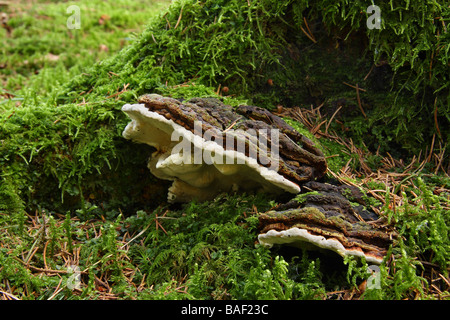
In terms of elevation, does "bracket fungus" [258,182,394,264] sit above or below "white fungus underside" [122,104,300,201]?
below

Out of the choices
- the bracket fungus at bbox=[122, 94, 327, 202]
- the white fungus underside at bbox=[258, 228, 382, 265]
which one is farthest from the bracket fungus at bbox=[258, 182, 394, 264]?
the bracket fungus at bbox=[122, 94, 327, 202]

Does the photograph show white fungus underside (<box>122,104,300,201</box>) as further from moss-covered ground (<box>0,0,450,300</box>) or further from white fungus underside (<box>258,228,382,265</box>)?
white fungus underside (<box>258,228,382,265</box>)

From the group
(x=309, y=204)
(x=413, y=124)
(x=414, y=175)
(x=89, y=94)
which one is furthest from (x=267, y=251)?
(x=89, y=94)

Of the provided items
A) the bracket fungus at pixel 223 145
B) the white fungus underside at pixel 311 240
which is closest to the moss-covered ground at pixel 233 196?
the white fungus underside at pixel 311 240

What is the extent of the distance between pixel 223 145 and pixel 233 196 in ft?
2.00

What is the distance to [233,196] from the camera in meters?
2.88

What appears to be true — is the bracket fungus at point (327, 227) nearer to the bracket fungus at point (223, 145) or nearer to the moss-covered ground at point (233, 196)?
the moss-covered ground at point (233, 196)

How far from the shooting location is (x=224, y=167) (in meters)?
2.47

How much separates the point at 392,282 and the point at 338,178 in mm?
903

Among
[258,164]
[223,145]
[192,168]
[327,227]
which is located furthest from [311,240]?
[192,168]

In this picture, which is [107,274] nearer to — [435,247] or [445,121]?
[435,247]

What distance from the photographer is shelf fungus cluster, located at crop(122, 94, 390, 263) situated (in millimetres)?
2212

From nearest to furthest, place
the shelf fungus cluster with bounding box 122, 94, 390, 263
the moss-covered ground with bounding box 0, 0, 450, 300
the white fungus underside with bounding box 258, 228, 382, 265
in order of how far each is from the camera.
Result: the white fungus underside with bounding box 258, 228, 382, 265, the shelf fungus cluster with bounding box 122, 94, 390, 263, the moss-covered ground with bounding box 0, 0, 450, 300

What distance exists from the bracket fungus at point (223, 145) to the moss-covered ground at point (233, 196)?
0.21 metres
